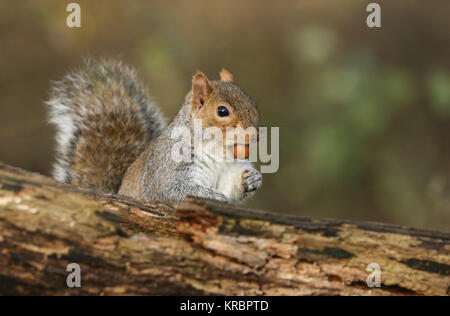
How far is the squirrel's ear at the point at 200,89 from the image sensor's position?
6.99 feet

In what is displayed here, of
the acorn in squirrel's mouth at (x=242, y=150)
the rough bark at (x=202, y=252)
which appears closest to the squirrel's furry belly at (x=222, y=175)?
the acorn in squirrel's mouth at (x=242, y=150)

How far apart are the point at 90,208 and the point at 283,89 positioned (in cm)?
341

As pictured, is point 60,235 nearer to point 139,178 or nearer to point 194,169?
point 194,169

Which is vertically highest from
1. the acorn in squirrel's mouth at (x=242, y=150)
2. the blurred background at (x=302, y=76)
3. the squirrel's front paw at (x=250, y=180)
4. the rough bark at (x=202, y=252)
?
the blurred background at (x=302, y=76)

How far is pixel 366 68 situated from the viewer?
14.5 ft

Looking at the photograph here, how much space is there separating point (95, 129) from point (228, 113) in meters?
0.89

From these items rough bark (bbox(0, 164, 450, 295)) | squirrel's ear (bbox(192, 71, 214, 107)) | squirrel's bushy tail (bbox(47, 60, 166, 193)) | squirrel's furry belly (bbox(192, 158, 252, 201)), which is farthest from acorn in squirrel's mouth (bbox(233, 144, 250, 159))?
squirrel's bushy tail (bbox(47, 60, 166, 193))

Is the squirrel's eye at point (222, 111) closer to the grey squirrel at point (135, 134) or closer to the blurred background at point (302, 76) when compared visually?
the grey squirrel at point (135, 134)

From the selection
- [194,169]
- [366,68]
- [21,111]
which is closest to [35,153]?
[21,111]

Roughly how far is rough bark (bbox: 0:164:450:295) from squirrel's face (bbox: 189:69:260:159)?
1.88 ft

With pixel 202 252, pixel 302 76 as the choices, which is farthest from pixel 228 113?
pixel 302 76

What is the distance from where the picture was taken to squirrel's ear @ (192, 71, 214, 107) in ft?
6.99

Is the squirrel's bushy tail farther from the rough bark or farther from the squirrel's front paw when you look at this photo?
the rough bark
